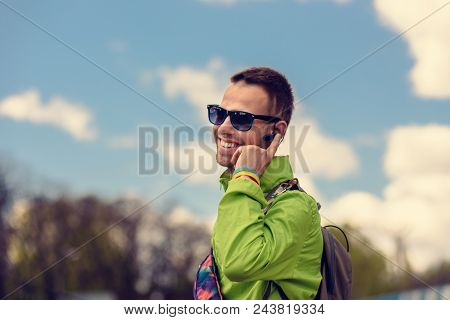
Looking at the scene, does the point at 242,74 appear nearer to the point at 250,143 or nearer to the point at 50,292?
the point at 250,143

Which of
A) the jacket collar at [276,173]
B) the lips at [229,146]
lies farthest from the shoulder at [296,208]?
the lips at [229,146]

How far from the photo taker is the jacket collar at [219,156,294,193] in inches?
145

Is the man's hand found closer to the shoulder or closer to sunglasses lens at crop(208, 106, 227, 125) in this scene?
the shoulder

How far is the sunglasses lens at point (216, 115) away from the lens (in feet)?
12.9

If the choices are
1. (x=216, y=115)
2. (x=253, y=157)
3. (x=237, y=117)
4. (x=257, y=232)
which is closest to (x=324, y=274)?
(x=257, y=232)

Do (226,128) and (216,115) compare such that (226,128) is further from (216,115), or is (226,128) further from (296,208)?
(296,208)

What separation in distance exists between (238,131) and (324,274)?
1060mm

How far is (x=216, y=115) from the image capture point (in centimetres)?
396

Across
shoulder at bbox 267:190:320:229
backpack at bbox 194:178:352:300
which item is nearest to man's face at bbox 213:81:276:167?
backpack at bbox 194:178:352:300

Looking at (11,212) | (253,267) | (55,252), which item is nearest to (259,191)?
(253,267)

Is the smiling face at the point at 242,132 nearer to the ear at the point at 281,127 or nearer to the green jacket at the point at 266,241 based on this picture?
the ear at the point at 281,127

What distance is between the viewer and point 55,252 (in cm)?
2797

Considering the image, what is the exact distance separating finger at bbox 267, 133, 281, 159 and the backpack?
199mm
